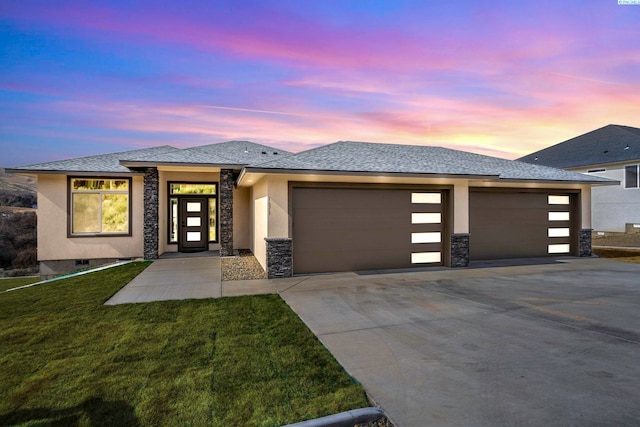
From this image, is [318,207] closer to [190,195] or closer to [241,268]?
[241,268]

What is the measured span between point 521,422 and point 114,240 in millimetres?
14564

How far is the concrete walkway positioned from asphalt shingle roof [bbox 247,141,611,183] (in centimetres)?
316

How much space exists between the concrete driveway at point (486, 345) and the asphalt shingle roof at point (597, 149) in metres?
18.2

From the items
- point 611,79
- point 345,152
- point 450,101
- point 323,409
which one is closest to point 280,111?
point 345,152

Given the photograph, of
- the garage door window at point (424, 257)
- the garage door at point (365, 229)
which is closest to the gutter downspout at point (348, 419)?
the garage door at point (365, 229)

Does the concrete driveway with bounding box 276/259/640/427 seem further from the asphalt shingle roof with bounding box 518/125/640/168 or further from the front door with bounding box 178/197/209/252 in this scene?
the asphalt shingle roof with bounding box 518/125/640/168

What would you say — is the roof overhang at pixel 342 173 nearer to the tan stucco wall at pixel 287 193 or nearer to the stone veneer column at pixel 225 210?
the tan stucco wall at pixel 287 193

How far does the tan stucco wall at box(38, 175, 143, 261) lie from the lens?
1291 cm

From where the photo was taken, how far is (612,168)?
2209 cm

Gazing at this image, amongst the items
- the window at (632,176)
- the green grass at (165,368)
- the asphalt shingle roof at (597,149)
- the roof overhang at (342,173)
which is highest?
the asphalt shingle roof at (597,149)

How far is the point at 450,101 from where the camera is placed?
15188 millimetres

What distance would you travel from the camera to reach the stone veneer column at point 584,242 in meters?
13.9

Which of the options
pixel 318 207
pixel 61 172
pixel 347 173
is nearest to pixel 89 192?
pixel 61 172

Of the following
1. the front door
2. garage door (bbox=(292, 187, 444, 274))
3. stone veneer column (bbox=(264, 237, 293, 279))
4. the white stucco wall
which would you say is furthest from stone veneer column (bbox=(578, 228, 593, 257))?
the front door
